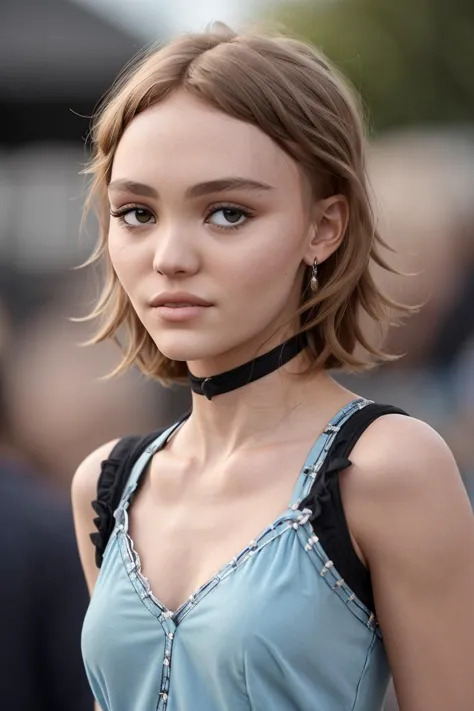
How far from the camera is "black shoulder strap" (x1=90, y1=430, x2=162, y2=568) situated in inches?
89.1

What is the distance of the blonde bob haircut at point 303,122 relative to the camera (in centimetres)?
200

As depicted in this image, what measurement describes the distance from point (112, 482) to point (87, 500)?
0.35 feet

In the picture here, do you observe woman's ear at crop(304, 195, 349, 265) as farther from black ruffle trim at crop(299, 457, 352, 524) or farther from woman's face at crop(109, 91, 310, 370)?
black ruffle trim at crop(299, 457, 352, 524)

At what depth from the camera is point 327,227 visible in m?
2.13

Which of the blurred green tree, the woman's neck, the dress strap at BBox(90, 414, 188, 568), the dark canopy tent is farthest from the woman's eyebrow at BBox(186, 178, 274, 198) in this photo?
the blurred green tree

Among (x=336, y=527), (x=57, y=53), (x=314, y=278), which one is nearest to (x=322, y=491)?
(x=336, y=527)

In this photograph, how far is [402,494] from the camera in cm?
188

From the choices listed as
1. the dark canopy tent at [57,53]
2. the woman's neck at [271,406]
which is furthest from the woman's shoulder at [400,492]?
the dark canopy tent at [57,53]

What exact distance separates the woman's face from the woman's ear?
5 cm

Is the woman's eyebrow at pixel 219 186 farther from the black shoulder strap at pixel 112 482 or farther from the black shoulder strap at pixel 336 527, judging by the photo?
the black shoulder strap at pixel 112 482

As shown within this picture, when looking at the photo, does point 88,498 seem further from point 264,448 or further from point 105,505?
point 264,448

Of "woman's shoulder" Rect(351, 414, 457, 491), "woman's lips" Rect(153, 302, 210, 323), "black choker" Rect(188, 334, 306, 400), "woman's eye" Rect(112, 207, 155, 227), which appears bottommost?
"woman's shoulder" Rect(351, 414, 457, 491)

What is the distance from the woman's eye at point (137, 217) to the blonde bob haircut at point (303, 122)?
0.48ft

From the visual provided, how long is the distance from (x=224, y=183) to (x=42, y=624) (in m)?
1.59
